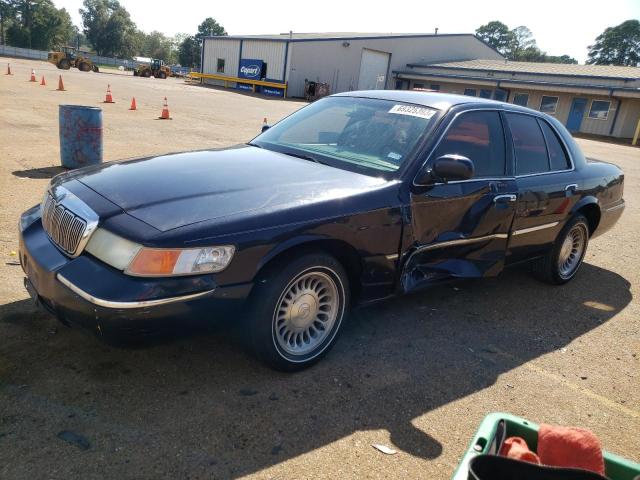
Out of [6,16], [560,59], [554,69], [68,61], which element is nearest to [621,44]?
[560,59]

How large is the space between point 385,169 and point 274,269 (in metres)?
1.13

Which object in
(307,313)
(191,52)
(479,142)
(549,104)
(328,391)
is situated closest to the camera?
(328,391)

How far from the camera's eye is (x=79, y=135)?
7.74 metres

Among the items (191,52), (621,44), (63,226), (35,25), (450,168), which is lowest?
(63,226)

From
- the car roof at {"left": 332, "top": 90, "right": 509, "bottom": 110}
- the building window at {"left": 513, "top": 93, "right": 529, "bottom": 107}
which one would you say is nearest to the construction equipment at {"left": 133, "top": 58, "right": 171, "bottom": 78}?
the building window at {"left": 513, "top": 93, "right": 529, "bottom": 107}

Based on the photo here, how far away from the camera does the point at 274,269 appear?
2.86 metres

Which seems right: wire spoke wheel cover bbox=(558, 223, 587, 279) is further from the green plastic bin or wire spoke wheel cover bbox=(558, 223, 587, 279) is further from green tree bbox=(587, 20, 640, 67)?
green tree bbox=(587, 20, 640, 67)

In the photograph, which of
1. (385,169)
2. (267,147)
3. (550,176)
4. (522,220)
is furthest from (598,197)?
(267,147)

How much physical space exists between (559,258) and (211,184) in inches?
142

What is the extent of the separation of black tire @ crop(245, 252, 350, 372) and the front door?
59cm

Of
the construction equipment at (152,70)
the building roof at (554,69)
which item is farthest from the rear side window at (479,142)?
the construction equipment at (152,70)

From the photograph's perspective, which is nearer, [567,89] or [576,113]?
[567,89]

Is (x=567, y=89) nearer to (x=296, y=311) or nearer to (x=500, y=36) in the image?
(x=296, y=311)

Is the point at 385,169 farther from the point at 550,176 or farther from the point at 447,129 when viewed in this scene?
the point at 550,176
